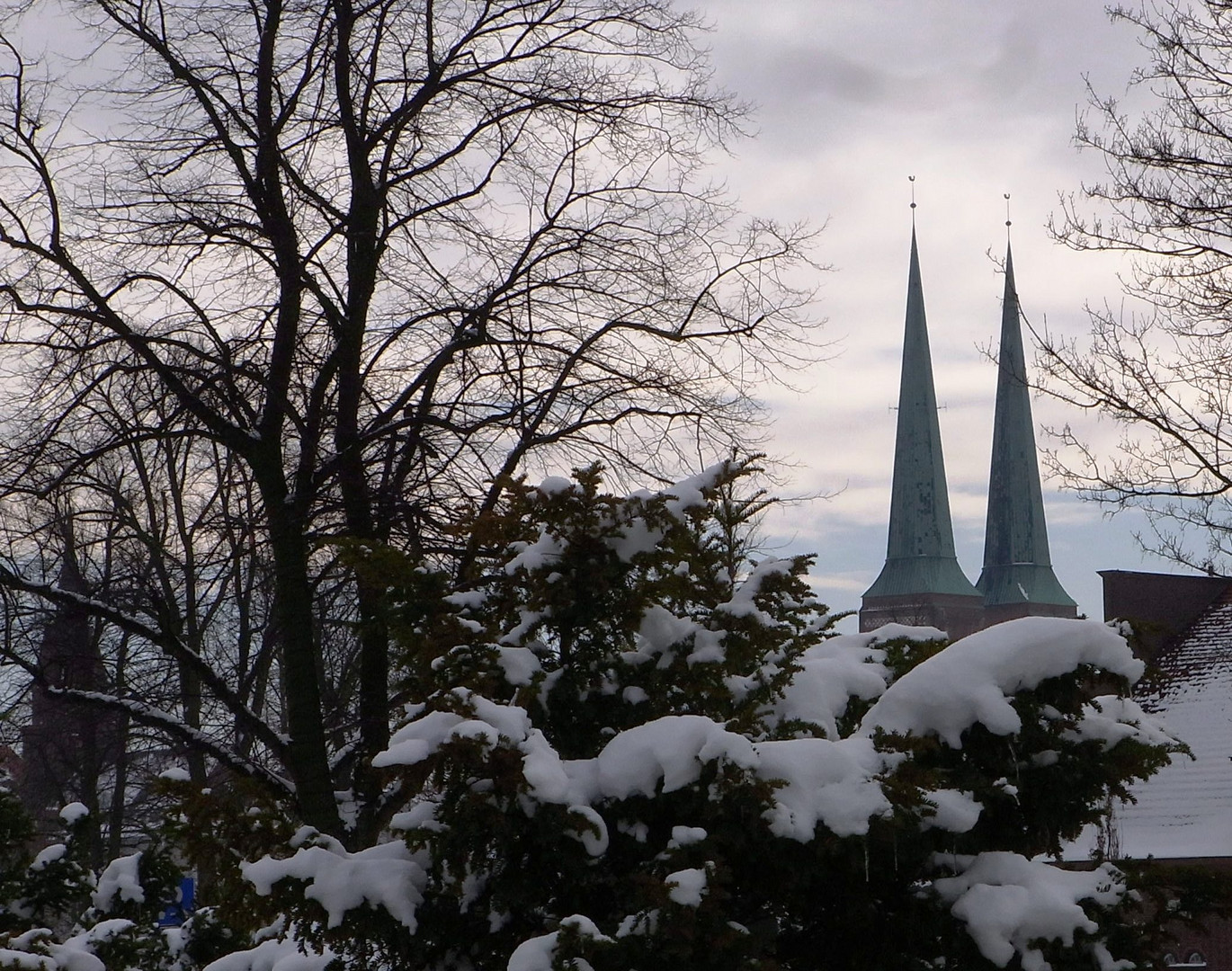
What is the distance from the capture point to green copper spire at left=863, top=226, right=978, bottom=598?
270ft

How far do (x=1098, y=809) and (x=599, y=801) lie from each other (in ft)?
7.98

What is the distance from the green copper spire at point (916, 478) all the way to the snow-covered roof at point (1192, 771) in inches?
2280

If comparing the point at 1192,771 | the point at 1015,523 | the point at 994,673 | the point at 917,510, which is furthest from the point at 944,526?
the point at 994,673

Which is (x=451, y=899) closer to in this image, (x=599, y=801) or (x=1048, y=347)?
(x=599, y=801)

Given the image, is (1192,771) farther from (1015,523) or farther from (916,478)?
(1015,523)

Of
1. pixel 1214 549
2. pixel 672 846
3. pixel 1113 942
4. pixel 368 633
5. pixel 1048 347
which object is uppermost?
pixel 1048 347

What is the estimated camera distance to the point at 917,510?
83250mm

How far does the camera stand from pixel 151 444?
11289mm

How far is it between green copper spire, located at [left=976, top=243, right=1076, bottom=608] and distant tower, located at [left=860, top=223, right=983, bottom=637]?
2707mm

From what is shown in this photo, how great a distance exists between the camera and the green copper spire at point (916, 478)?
82.4 meters

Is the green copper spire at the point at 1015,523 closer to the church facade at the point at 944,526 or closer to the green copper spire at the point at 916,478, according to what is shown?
the church facade at the point at 944,526

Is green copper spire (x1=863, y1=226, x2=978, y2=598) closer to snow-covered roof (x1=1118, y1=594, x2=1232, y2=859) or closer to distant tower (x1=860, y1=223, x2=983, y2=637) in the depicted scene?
distant tower (x1=860, y1=223, x2=983, y2=637)

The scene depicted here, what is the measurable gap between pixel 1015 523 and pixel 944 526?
5.09 meters

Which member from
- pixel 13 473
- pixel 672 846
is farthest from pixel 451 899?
pixel 13 473
